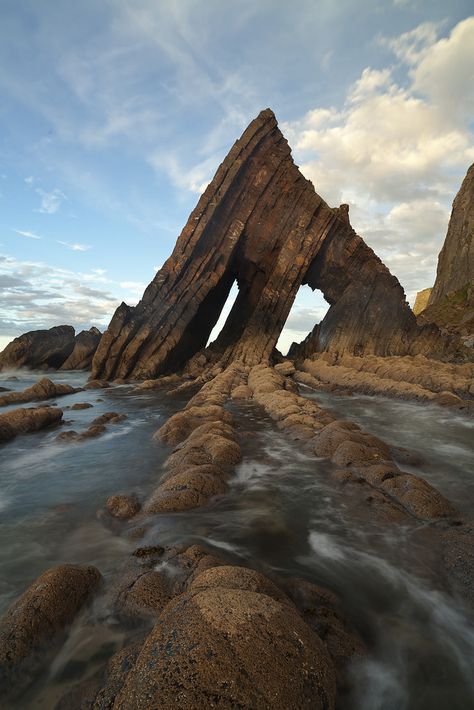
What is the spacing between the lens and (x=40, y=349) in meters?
35.3

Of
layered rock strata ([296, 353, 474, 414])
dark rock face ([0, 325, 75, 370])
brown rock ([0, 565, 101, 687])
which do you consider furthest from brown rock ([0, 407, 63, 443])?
dark rock face ([0, 325, 75, 370])

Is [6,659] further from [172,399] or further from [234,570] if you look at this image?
[172,399]

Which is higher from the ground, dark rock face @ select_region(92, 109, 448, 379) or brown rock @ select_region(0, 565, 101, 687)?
dark rock face @ select_region(92, 109, 448, 379)

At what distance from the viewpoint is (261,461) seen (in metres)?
7.94

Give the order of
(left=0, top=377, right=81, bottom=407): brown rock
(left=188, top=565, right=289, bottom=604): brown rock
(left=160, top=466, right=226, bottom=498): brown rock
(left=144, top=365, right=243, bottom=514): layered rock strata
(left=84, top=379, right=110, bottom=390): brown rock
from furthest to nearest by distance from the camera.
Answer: (left=84, top=379, right=110, bottom=390): brown rock, (left=0, top=377, right=81, bottom=407): brown rock, (left=160, top=466, right=226, bottom=498): brown rock, (left=144, top=365, right=243, bottom=514): layered rock strata, (left=188, top=565, right=289, bottom=604): brown rock

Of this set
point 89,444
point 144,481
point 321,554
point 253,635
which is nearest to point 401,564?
point 321,554

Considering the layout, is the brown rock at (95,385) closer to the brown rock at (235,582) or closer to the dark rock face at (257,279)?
the dark rock face at (257,279)

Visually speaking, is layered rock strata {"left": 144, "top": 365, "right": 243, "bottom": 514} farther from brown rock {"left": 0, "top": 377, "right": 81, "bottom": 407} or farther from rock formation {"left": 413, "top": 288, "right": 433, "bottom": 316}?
rock formation {"left": 413, "top": 288, "right": 433, "bottom": 316}

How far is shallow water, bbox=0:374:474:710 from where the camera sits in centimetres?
296

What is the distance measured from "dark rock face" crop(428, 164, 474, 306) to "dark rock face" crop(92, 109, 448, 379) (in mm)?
32085

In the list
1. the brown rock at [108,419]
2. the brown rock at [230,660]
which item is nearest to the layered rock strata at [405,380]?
the brown rock at [108,419]

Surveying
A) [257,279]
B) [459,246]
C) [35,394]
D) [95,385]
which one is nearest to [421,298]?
[459,246]

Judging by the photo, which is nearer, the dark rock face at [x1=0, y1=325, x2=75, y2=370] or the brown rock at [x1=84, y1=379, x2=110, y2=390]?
the brown rock at [x1=84, y1=379, x2=110, y2=390]

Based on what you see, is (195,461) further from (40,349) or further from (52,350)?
(40,349)
